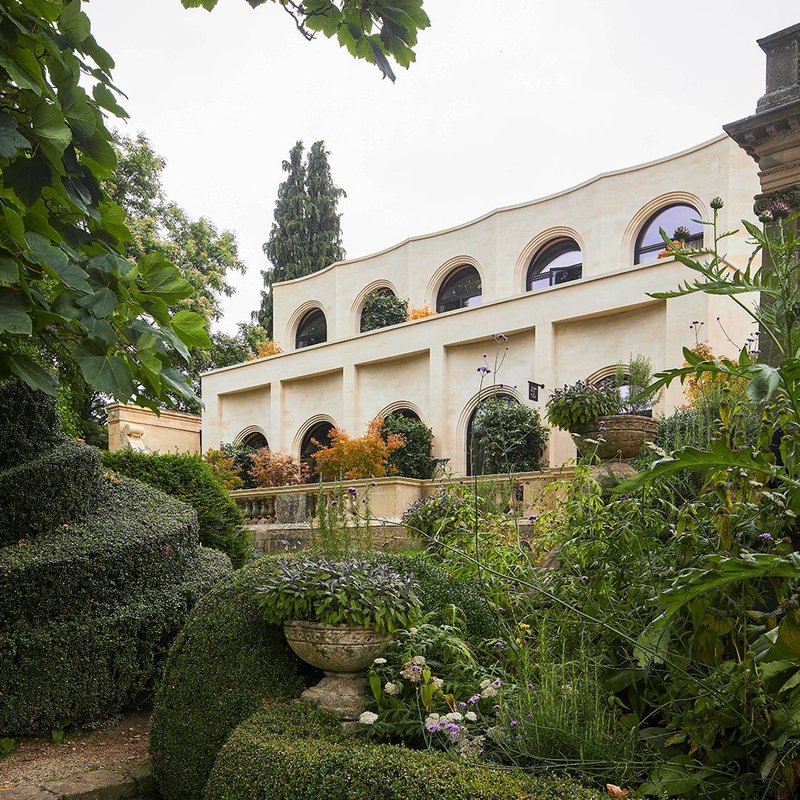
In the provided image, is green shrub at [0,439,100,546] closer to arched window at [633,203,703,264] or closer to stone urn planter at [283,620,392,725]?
stone urn planter at [283,620,392,725]

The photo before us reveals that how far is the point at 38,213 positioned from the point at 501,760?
8.72 feet

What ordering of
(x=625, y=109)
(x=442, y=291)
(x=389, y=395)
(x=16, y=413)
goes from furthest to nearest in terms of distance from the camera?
(x=442, y=291) → (x=389, y=395) → (x=625, y=109) → (x=16, y=413)

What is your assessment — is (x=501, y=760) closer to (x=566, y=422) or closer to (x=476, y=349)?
(x=566, y=422)

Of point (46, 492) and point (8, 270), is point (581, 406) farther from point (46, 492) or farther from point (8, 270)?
point (8, 270)

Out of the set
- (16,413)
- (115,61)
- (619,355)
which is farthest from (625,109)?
(115,61)

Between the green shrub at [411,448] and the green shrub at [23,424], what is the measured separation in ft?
37.9

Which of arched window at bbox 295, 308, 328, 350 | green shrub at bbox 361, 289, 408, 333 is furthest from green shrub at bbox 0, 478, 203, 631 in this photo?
arched window at bbox 295, 308, 328, 350

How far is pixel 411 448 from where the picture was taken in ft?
57.6

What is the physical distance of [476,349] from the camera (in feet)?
59.0

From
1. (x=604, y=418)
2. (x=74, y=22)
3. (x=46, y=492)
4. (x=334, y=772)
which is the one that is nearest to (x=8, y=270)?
(x=74, y=22)

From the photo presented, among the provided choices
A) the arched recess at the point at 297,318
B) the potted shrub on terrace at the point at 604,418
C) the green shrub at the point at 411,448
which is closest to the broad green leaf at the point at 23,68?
the potted shrub on terrace at the point at 604,418

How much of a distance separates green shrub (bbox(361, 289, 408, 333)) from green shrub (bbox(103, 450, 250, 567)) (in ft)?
46.3

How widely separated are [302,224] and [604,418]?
24050 millimetres

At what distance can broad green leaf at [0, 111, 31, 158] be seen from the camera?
2.22m
